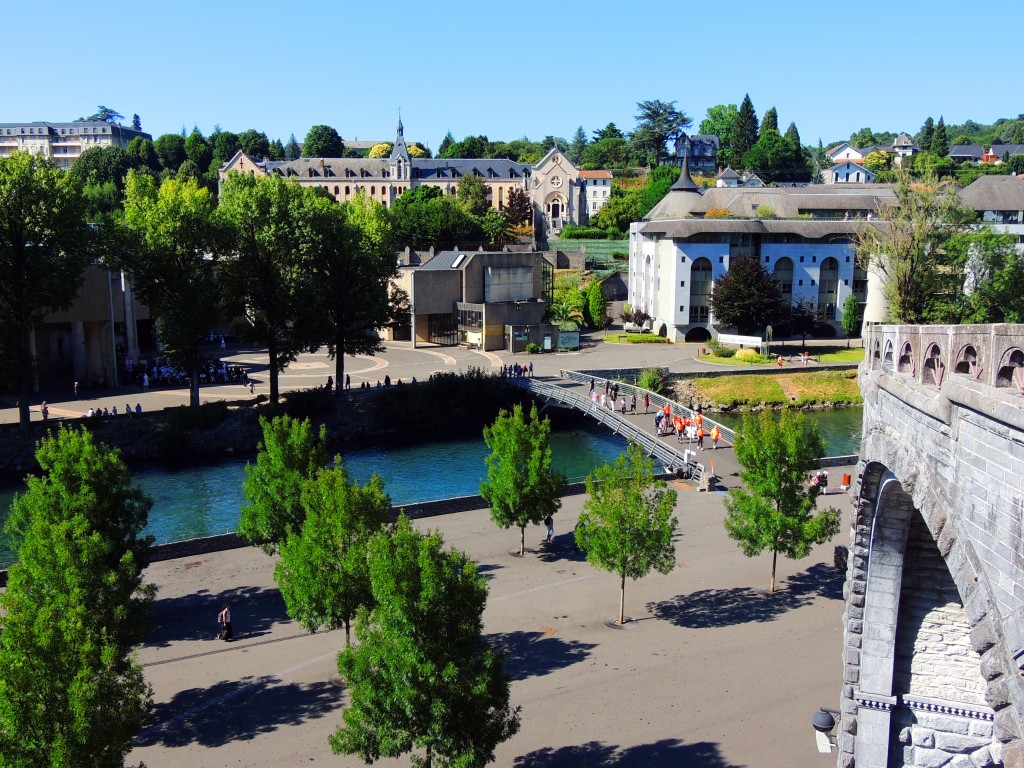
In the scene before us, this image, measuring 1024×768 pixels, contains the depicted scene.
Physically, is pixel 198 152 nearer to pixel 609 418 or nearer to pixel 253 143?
pixel 253 143

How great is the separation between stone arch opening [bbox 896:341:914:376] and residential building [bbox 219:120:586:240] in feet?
321

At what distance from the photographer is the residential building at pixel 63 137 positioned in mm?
143125

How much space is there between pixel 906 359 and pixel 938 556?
2.88 meters

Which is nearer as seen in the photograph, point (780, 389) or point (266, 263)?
point (266, 263)

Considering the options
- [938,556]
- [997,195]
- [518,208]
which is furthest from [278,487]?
[518,208]

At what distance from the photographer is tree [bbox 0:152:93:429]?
34812 mm

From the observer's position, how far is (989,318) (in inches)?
1880

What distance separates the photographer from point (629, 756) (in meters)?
14.8

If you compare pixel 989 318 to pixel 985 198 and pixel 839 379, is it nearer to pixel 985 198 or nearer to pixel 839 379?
pixel 839 379

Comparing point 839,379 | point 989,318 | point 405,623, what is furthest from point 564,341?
point 405,623

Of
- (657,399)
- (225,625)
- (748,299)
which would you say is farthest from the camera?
(748,299)

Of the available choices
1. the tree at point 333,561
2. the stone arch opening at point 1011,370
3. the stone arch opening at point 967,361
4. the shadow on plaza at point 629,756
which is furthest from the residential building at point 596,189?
the stone arch opening at point 1011,370

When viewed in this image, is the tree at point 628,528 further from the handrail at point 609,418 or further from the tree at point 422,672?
the handrail at point 609,418

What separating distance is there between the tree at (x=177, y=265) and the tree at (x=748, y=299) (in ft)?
100
